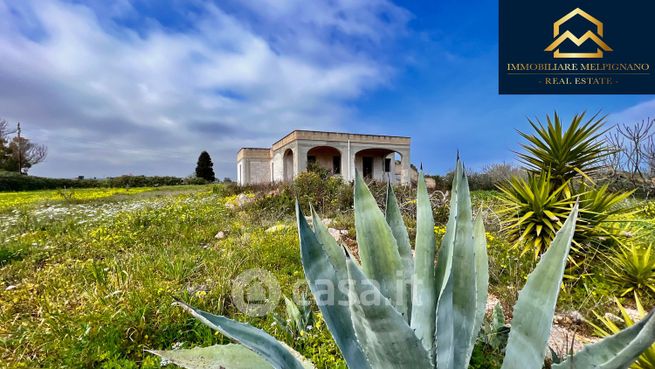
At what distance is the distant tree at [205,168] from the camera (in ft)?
123

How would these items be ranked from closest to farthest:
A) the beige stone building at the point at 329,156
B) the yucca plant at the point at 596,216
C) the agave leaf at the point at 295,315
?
the agave leaf at the point at 295,315
the yucca plant at the point at 596,216
the beige stone building at the point at 329,156

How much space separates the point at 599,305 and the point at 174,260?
4.36 meters

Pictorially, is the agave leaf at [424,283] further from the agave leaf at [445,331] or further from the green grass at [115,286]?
the green grass at [115,286]

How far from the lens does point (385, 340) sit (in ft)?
2.63

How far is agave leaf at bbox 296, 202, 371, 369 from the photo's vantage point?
978 millimetres

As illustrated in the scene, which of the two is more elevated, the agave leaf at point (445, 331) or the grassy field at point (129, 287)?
the agave leaf at point (445, 331)

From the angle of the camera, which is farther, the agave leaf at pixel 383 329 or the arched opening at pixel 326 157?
the arched opening at pixel 326 157

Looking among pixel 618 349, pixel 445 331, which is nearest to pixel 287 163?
pixel 445 331

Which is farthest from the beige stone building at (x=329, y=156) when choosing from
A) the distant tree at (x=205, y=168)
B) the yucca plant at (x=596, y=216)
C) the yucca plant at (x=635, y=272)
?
the yucca plant at (x=635, y=272)

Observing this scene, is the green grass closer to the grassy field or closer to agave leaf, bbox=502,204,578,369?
the grassy field

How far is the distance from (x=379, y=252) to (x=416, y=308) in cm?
23

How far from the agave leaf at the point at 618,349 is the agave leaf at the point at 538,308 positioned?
0.10 meters

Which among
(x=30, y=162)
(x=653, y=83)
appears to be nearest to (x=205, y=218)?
(x=653, y=83)

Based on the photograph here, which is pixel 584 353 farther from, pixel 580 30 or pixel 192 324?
pixel 580 30
